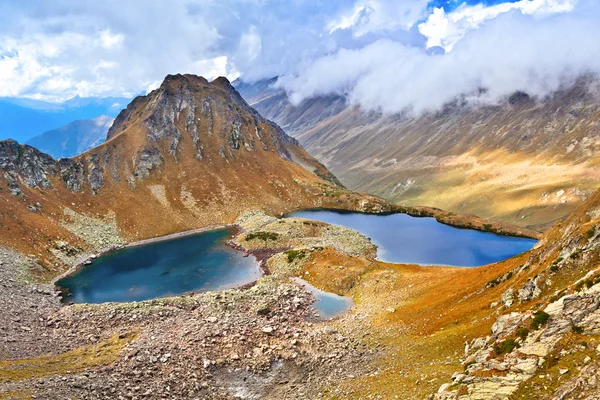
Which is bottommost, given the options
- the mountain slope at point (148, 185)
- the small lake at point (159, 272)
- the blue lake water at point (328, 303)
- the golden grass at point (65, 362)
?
the blue lake water at point (328, 303)

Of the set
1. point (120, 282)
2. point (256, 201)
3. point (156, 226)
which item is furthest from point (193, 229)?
point (120, 282)

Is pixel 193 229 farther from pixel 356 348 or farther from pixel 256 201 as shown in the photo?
pixel 356 348

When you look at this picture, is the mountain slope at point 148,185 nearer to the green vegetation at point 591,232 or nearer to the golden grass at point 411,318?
the golden grass at point 411,318

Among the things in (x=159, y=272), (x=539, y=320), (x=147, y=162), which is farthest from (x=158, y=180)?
(x=539, y=320)

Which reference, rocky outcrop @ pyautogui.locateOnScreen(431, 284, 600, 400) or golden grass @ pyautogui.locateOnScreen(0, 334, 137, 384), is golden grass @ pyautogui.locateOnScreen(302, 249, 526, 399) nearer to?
rocky outcrop @ pyautogui.locateOnScreen(431, 284, 600, 400)

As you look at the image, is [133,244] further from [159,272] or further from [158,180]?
[158,180]

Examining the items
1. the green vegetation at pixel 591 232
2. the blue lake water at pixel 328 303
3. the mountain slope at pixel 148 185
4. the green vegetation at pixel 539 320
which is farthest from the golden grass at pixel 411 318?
the mountain slope at pixel 148 185
